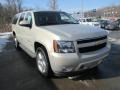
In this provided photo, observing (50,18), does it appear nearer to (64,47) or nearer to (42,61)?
A: (42,61)

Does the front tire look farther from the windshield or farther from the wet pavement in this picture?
the windshield

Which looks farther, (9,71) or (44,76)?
(9,71)

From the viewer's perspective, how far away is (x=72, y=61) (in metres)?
4.54

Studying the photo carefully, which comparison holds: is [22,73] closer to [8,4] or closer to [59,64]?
[59,64]

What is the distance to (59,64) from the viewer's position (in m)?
4.61

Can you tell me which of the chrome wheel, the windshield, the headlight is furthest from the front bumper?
the windshield

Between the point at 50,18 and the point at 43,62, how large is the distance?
1.68 m

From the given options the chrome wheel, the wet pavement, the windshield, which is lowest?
the wet pavement

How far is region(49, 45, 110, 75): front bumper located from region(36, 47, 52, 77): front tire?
364 millimetres

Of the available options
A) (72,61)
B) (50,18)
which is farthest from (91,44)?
(50,18)

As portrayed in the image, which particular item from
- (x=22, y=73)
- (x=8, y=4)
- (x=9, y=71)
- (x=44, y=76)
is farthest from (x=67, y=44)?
(x=8, y=4)

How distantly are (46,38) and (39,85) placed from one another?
1215 mm

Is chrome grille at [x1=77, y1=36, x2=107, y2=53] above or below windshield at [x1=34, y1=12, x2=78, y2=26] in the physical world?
below

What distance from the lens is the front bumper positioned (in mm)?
4535
